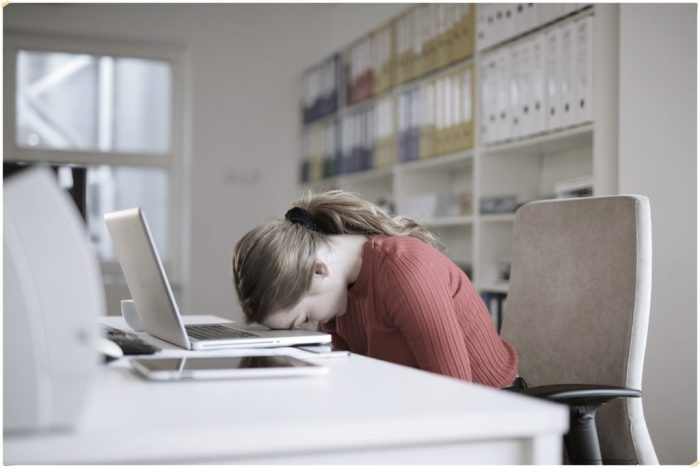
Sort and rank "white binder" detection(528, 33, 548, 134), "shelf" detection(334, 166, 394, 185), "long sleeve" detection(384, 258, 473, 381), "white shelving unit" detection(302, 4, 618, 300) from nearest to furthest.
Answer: "long sleeve" detection(384, 258, 473, 381) → "white shelving unit" detection(302, 4, 618, 300) → "white binder" detection(528, 33, 548, 134) → "shelf" detection(334, 166, 394, 185)

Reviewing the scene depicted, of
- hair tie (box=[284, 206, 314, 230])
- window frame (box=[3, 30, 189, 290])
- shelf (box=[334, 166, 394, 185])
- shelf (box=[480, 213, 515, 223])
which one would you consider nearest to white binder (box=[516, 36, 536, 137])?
shelf (box=[480, 213, 515, 223])

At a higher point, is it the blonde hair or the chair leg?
the blonde hair

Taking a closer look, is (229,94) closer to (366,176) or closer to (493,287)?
(366,176)

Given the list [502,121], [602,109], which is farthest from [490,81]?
[602,109]

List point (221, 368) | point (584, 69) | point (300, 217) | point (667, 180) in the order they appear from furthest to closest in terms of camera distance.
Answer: point (584, 69)
point (667, 180)
point (300, 217)
point (221, 368)

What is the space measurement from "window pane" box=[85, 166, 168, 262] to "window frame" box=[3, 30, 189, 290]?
1.7 inches

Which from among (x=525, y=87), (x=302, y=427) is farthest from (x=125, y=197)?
(x=302, y=427)

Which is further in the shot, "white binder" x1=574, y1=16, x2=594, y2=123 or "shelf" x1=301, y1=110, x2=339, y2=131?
"shelf" x1=301, y1=110, x2=339, y2=131

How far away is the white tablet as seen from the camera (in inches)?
35.8

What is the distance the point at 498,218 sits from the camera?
3186 mm

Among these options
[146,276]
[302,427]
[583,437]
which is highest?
[146,276]

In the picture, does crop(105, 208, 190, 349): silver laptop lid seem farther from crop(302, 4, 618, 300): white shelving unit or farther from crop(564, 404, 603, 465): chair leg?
crop(302, 4, 618, 300): white shelving unit

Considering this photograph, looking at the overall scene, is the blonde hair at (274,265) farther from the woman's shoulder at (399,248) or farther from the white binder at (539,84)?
the white binder at (539,84)

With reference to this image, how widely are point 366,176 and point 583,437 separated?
10.4ft
